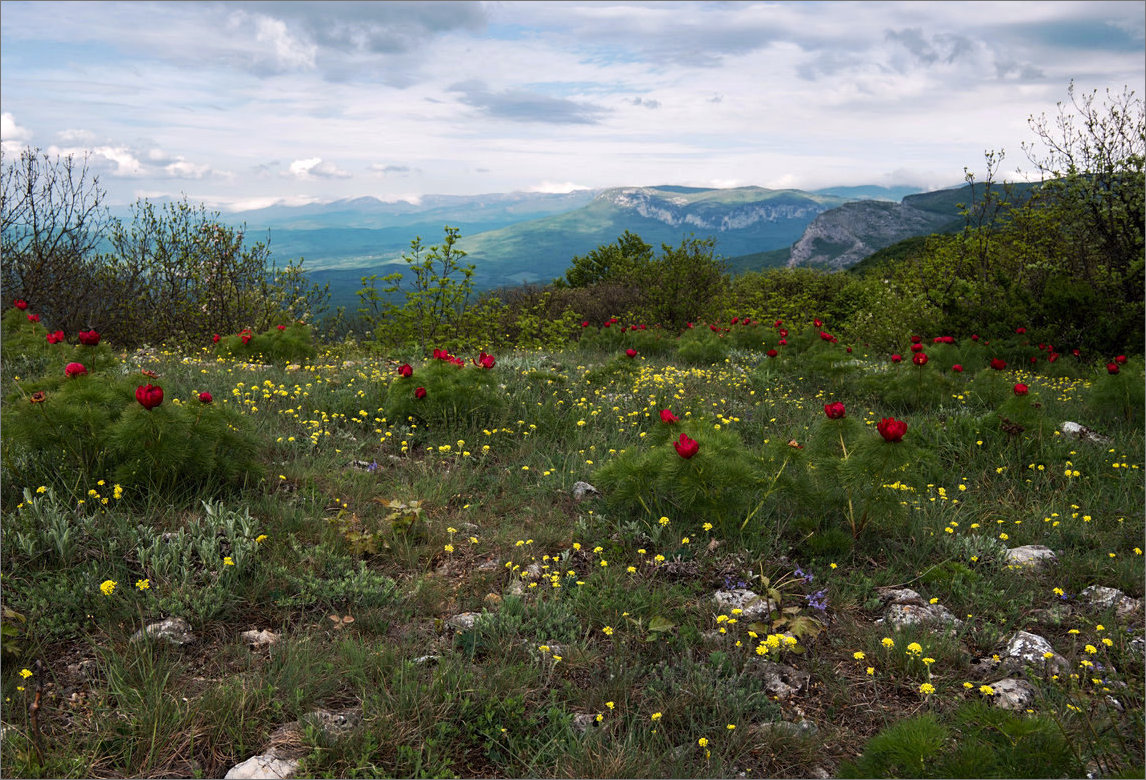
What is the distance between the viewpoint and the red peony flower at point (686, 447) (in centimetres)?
346

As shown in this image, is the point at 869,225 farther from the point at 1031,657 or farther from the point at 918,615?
the point at 1031,657

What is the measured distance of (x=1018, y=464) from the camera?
522 cm

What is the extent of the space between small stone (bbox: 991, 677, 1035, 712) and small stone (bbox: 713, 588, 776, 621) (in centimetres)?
92

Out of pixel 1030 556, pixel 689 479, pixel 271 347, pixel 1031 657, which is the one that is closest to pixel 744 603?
pixel 689 479

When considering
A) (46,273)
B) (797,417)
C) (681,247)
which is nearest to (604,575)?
(797,417)

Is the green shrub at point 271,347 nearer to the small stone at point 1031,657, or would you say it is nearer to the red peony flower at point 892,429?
the red peony flower at point 892,429

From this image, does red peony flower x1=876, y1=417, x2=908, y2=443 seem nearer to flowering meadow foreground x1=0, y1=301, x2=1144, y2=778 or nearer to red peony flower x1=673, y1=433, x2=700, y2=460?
flowering meadow foreground x1=0, y1=301, x2=1144, y2=778

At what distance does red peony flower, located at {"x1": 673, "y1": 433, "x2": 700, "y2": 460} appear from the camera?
Result: 3.46m

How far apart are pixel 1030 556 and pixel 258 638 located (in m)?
4.11

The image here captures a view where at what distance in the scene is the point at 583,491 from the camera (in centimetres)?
446

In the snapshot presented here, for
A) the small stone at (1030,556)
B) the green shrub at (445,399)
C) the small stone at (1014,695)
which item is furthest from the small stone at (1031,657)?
the green shrub at (445,399)

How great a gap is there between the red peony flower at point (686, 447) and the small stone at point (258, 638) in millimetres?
2094

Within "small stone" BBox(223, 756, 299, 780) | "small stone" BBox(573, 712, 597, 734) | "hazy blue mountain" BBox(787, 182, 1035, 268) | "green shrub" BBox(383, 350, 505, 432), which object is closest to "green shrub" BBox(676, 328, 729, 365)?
"green shrub" BBox(383, 350, 505, 432)

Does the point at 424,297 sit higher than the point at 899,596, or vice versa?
the point at 424,297
